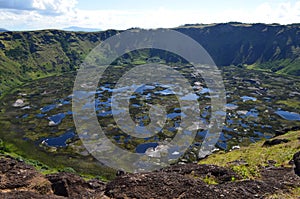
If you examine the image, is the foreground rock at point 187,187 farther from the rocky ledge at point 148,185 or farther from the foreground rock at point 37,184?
the foreground rock at point 37,184

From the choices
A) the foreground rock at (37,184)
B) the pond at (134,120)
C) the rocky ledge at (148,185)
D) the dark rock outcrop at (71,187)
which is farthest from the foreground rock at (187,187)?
the pond at (134,120)

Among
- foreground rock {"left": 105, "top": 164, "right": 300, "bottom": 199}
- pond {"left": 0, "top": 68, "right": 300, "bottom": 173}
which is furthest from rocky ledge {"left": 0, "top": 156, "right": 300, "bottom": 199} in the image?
pond {"left": 0, "top": 68, "right": 300, "bottom": 173}

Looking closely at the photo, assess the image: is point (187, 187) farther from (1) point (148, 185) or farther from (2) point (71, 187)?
(2) point (71, 187)

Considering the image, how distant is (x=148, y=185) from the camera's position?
25.4 meters

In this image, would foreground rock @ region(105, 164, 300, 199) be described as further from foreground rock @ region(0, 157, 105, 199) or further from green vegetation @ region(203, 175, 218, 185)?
foreground rock @ region(0, 157, 105, 199)

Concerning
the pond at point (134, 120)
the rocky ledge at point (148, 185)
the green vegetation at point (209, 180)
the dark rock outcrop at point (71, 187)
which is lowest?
the pond at point (134, 120)

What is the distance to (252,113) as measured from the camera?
164m

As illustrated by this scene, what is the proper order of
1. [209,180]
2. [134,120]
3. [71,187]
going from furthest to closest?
[134,120] → [209,180] → [71,187]

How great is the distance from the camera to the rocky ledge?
24.0 metres

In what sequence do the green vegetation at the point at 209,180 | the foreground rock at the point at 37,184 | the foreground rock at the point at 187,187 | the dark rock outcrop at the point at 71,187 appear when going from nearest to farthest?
the foreground rock at the point at 187,187
the foreground rock at the point at 37,184
the dark rock outcrop at the point at 71,187
the green vegetation at the point at 209,180

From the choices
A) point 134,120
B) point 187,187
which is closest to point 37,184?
point 187,187

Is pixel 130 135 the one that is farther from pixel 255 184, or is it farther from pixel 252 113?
pixel 255 184

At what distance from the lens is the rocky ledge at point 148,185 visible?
2396cm

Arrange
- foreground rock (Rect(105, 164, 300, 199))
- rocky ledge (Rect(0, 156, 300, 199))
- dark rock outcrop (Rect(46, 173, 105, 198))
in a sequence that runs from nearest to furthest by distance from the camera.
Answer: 1. foreground rock (Rect(105, 164, 300, 199))
2. rocky ledge (Rect(0, 156, 300, 199))
3. dark rock outcrop (Rect(46, 173, 105, 198))
